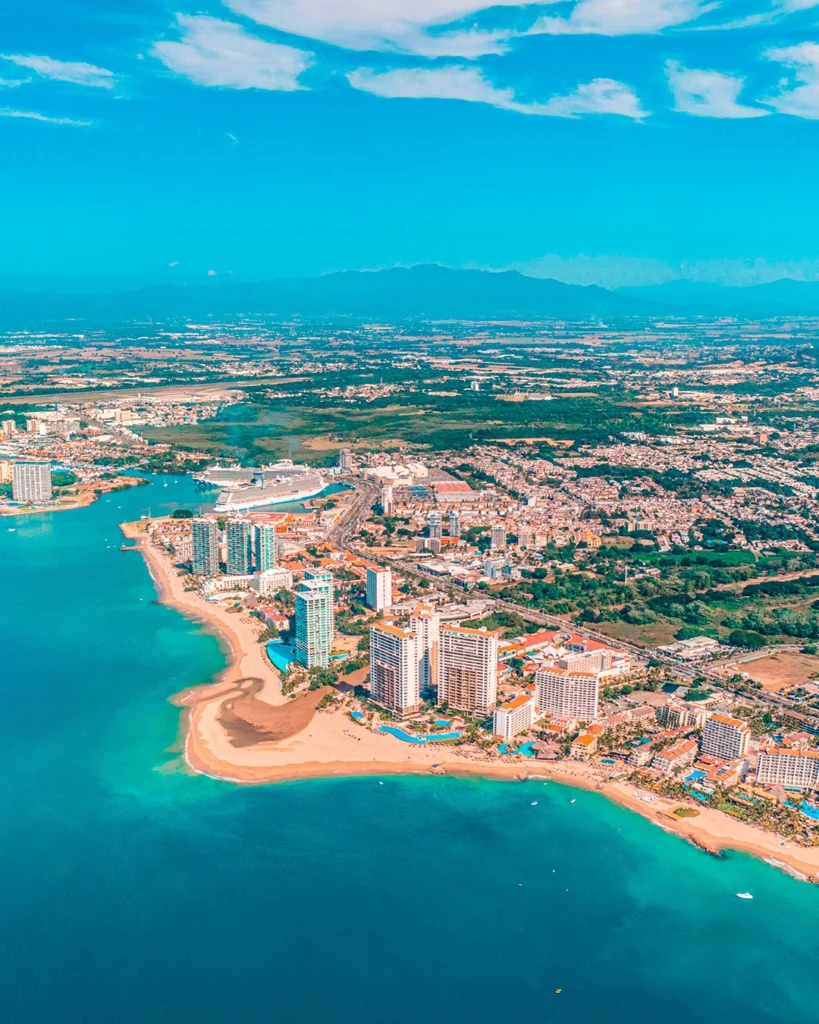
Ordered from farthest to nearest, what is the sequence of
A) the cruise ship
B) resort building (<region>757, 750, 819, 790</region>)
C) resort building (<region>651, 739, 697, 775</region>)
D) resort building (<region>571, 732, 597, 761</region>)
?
the cruise ship → resort building (<region>571, 732, 597, 761</region>) → resort building (<region>651, 739, 697, 775</region>) → resort building (<region>757, 750, 819, 790</region>)

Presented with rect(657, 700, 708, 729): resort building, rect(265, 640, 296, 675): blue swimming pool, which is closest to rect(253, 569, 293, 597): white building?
rect(265, 640, 296, 675): blue swimming pool

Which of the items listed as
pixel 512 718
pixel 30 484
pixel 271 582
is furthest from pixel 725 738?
pixel 30 484

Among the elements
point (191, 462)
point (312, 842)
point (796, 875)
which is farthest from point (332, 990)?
point (191, 462)

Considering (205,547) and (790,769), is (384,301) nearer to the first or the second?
(205,547)

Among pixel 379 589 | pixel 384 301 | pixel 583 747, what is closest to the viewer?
pixel 583 747

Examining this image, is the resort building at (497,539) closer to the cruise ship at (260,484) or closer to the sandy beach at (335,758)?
the cruise ship at (260,484)

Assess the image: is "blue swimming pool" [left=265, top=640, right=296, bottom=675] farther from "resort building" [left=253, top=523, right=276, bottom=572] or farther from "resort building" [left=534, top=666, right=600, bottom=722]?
"resort building" [left=534, top=666, right=600, bottom=722]
